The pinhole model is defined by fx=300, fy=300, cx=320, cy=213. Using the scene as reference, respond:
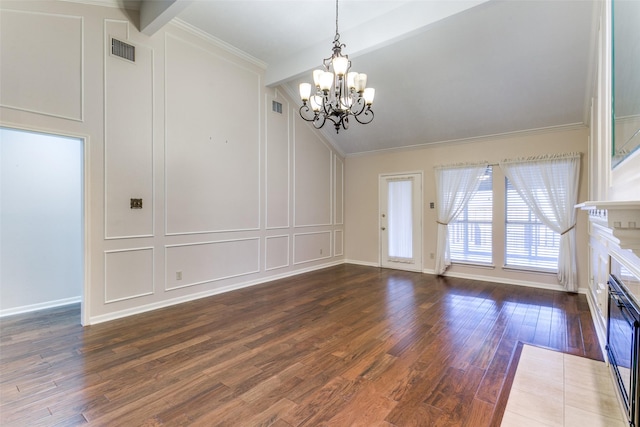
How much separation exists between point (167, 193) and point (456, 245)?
16.4 feet

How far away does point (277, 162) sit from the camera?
5.50 m

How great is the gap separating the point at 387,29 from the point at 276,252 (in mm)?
3837

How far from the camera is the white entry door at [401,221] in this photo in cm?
613

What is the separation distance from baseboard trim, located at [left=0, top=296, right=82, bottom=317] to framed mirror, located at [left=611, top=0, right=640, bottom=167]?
593cm

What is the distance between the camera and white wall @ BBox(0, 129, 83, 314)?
12.1 ft

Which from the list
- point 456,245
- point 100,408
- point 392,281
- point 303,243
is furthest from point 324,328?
point 456,245

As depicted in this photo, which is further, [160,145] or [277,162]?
[277,162]

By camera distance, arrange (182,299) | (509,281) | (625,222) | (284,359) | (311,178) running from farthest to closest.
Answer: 1. (311,178)
2. (509,281)
3. (182,299)
4. (284,359)
5. (625,222)

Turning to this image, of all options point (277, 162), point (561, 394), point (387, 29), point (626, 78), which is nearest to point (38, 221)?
point (277, 162)

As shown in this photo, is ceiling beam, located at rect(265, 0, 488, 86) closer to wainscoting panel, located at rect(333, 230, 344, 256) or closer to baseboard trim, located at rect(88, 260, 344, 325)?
baseboard trim, located at rect(88, 260, 344, 325)

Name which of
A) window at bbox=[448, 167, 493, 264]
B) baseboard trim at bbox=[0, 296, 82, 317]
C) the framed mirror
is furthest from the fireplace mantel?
baseboard trim at bbox=[0, 296, 82, 317]

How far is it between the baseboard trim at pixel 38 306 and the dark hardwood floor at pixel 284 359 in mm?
194

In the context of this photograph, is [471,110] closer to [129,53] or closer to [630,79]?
[630,79]

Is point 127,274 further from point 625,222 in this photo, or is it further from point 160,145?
point 625,222
